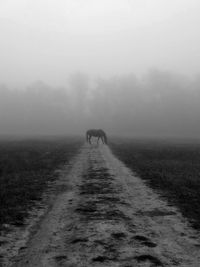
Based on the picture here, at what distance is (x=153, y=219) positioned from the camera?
10.8 m

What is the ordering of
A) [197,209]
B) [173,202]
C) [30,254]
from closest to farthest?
[30,254] → [197,209] → [173,202]

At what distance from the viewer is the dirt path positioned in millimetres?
7355

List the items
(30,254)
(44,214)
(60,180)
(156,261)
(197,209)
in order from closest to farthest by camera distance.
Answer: (156,261), (30,254), (44,214), (197,209), (60,180)

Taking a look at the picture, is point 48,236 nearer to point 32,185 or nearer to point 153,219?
point 153,219

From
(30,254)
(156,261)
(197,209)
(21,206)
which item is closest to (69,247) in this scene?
(30,254)

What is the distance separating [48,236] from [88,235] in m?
1.03

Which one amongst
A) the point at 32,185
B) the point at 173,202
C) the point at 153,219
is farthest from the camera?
the point at 32,185

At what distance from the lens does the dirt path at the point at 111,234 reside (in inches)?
290

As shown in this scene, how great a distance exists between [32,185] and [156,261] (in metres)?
11.8

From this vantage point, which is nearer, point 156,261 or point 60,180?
point 156,261

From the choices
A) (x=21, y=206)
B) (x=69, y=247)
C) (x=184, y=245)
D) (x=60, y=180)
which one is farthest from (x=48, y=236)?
(x=60, y=180)

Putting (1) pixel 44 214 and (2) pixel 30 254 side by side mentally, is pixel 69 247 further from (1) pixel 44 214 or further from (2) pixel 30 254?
(1) pixel 44 214

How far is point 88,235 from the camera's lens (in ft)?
30.0

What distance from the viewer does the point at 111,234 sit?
9.16 metres
